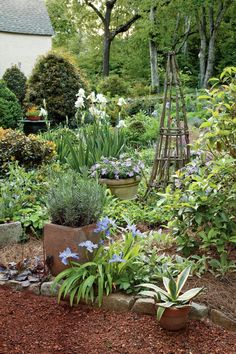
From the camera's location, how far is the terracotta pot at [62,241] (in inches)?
122

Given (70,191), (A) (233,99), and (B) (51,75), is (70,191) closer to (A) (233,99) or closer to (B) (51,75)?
(A) (233,99)

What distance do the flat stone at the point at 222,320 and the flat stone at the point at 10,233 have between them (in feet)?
6.91

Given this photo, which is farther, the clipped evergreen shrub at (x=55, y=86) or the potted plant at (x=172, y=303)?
the clipped evergreen shrub at (x=55, y=86)

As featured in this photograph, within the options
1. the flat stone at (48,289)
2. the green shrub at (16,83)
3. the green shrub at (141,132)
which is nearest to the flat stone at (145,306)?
the flat stone at (48,289)

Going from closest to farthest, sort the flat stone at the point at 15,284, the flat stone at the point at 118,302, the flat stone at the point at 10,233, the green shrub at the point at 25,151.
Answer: the flat stone at the point at 118,302
the flat stone at the point at 15,284
the flat stone at the point at 10,233
the green shrub at the point at 25,151

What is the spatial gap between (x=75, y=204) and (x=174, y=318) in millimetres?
1058

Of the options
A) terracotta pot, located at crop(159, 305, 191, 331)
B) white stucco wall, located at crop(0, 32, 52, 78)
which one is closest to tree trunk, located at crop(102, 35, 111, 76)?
white stucco wall, located at crop(0, 32, 52, 78)

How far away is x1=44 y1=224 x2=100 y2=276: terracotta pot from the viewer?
3.10m

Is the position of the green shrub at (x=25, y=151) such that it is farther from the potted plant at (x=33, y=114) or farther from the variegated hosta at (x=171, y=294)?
the potted plant at (x=33, y=114)

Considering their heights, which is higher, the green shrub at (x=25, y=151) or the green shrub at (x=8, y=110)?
the green shrub at (x=8, y=110)

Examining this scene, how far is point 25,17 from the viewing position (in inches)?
947

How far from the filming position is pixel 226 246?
356cm

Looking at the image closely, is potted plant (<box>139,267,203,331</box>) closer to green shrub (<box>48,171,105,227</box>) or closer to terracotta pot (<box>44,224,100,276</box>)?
terracotta pot (<box>44,224,100,276</box>)

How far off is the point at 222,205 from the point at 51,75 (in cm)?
858
